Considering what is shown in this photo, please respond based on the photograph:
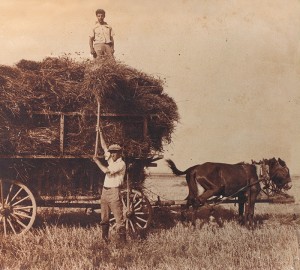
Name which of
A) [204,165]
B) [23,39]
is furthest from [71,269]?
[23,39]

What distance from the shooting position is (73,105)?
22.5 ft

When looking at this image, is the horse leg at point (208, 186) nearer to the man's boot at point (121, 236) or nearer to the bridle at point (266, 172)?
the bridle at point (266, 172)

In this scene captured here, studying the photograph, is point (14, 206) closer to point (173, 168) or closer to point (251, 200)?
point (173, 168)

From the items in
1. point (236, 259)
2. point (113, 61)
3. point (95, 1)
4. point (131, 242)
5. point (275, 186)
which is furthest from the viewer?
point (275, 186)

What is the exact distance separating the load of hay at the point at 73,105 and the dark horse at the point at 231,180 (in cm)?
167

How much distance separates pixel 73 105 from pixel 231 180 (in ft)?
12.6

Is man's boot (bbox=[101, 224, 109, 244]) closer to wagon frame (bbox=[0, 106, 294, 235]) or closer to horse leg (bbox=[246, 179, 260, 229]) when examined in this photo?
wagon frame (bbox=[0, 106, 294, 235])

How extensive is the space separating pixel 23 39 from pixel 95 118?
2284 millimetres

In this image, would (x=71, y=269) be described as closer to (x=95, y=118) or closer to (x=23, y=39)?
(x=95, y=118)

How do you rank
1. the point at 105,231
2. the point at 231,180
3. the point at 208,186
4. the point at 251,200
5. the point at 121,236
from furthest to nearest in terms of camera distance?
the point at 251,200 → the point at 231,180 → the point at 208,186 → the point at 105,231 → the point at 121,236

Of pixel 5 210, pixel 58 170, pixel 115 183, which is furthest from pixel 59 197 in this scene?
pixel 115 183

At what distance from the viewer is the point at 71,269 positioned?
5.00 m

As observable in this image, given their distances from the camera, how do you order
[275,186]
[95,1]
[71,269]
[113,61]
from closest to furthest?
[71,269]
[113,61]
[95,1]
[275,186]

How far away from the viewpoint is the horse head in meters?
8.83
